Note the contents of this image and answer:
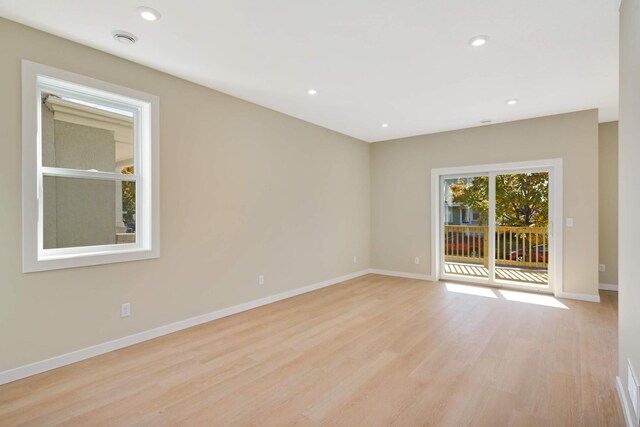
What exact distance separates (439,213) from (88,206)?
17.2 ft

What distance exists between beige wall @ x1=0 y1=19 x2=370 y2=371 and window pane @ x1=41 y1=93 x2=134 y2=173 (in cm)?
28

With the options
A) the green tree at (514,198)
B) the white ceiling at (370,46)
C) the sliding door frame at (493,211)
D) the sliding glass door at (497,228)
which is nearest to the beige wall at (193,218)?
the white ceiling at (370,46)

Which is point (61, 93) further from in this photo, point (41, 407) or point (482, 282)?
point (482, 282)

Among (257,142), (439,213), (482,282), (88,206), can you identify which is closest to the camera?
(88,206)

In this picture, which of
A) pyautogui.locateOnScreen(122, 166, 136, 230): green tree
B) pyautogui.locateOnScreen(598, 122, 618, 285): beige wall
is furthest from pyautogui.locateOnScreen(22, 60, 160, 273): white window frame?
pyautogui.locateOnScreen(598, 122, 618, 285): beige wall

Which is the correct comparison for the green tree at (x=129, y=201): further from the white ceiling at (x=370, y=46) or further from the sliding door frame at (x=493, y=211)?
the sliding door frame at (x=493, y=211)

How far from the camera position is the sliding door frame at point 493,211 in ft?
15.5

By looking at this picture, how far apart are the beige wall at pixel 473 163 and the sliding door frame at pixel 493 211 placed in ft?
0.27

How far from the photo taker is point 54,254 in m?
2.72

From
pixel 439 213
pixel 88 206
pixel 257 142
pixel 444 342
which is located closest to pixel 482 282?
pixel 439 213

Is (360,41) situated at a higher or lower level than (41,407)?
higher

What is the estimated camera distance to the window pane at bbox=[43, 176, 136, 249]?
271 centimetres

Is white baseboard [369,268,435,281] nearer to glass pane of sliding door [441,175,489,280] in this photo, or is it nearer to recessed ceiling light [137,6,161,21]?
glass pane of sliding door [441,175,489,280]

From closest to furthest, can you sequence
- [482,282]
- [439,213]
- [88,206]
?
[88,206]
[482,282]
[439,213]
